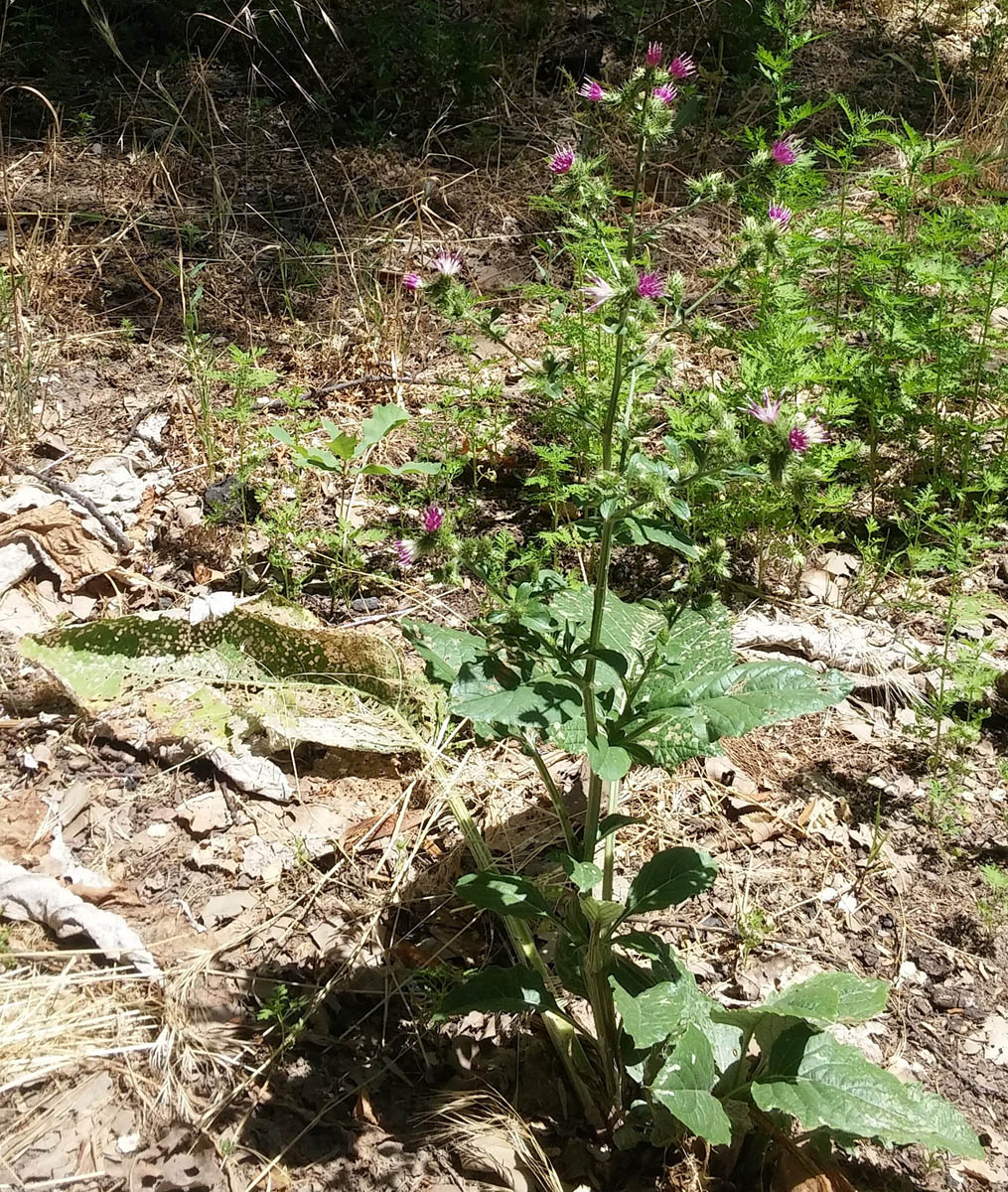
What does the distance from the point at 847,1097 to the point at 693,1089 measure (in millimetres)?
219

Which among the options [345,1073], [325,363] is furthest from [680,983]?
[325,363]

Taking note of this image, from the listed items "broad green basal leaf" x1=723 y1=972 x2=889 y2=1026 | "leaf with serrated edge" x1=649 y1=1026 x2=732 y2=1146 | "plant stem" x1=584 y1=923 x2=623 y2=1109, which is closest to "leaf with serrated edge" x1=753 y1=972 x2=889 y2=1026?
"broad green basal leaf" x1=723 y1=972 x2=889 y2=1026

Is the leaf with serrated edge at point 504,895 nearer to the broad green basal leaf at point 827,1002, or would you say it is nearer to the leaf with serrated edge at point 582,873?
the leaf with serrated edge at point 582,873

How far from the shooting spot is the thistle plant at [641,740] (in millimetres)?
1508

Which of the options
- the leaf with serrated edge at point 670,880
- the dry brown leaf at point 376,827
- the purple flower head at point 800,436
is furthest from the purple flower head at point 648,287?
the dry brown leaf at point 376,827

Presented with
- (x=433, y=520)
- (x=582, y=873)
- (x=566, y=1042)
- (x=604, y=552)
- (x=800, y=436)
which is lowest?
(x=566, y=1042)

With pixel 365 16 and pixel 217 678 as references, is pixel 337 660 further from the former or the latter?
pixel 365 16

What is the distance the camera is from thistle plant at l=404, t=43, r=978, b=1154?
1508mm

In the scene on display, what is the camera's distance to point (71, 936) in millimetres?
1971

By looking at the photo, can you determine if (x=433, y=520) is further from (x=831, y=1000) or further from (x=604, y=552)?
(x=831, y=1000)

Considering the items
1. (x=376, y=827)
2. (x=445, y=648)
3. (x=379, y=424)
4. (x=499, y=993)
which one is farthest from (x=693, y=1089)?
(x=379, y=424)

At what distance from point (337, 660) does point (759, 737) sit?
99 centimetres

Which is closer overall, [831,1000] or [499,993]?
[831,1000]

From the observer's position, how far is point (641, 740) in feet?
5.39
